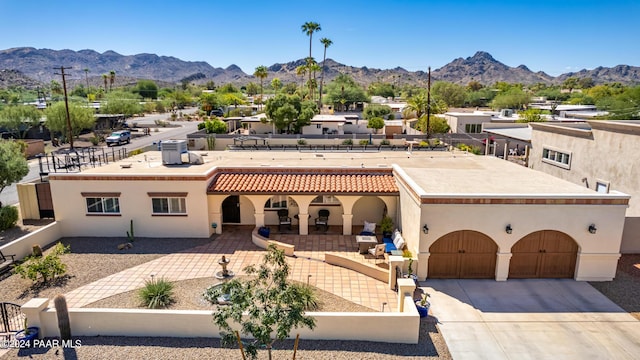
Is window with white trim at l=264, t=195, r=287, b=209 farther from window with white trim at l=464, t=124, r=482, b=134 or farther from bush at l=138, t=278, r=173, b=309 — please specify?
window with white trim at l=464, t=124, r=482, b=134

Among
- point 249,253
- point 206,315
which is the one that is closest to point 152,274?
point 249,253

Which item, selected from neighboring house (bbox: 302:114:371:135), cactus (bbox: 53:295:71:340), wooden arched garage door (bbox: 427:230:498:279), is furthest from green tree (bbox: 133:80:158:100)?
wooden arched garage door (bbox: 427:230:498:279)

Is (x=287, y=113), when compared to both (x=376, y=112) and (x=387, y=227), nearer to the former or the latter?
(x=376, y=112)

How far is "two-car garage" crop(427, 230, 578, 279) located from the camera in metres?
15.4

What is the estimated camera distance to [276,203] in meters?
21.5

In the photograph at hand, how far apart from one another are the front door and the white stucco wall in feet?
7.22

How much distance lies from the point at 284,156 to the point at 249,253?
10083 millimetres

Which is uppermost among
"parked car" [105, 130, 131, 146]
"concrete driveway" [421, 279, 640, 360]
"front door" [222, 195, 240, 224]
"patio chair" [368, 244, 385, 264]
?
"parked car" [105, 130, 131, 146]

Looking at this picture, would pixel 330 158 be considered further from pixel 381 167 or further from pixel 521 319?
pixel 521 319

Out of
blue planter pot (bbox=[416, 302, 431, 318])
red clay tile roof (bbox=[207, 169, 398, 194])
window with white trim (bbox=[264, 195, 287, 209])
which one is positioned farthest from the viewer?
window with white trim (bbox=[264, 195, 287, 209])

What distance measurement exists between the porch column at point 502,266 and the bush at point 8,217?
24164mm

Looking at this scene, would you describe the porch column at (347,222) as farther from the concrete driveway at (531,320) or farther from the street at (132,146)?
the street at (132,146)

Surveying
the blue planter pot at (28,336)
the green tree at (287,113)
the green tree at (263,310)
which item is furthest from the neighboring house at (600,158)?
the green tree at (287,113)

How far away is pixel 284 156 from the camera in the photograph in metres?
26.8
